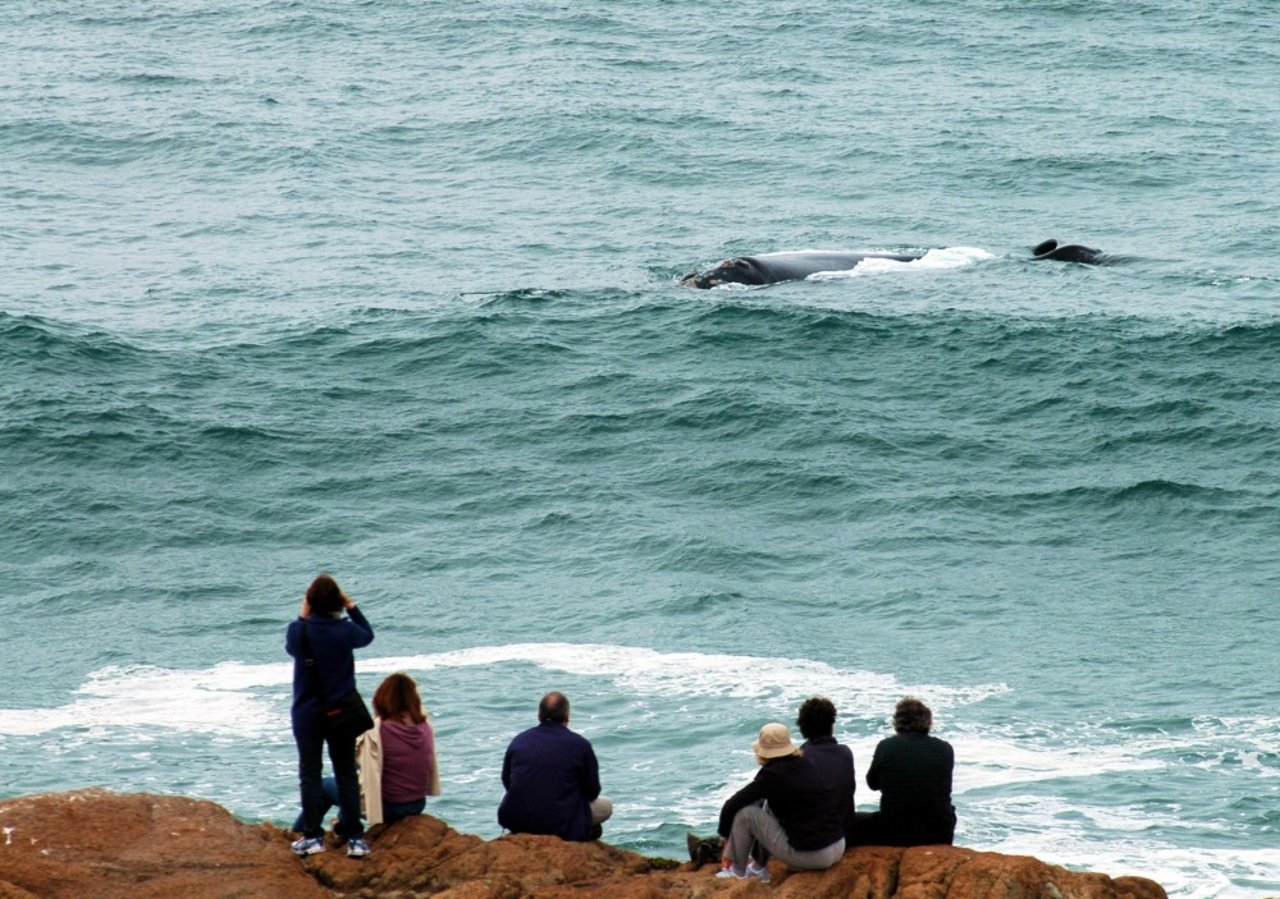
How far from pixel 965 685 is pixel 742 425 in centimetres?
1222

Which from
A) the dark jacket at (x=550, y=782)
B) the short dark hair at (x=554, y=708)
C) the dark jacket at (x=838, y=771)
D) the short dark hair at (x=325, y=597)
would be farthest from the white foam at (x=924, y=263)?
the short dark hair at (x=325, y=597)

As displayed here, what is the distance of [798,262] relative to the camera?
45.4 metres

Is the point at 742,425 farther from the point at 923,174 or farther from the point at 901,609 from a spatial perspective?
the point at 923,174

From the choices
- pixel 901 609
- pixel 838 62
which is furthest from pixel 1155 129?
pixel 901 609

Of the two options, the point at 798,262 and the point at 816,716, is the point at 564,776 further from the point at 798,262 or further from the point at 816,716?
the point at 798,262

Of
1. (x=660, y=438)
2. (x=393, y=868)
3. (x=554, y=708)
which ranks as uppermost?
(x=554, y=708)

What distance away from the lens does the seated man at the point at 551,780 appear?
1345cm

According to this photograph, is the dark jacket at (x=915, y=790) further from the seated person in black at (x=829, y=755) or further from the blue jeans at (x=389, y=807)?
the blue jeans at (x=389, y=807)

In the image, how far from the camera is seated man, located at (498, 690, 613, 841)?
13445 millimetres

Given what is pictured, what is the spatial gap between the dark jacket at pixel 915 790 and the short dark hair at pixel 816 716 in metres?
0.39

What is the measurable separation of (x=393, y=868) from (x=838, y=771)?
2943 mm

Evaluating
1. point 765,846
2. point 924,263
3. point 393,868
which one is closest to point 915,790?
point 765,846

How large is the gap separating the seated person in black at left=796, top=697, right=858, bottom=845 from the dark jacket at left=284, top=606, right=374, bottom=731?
293 cm

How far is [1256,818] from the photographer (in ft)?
59.5
